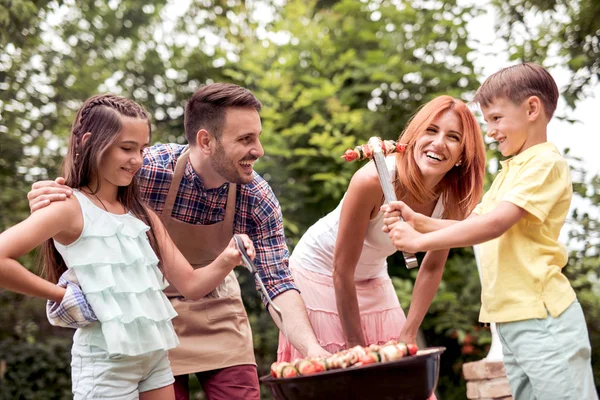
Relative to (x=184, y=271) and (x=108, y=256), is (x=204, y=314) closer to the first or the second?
(x=184, y=271)

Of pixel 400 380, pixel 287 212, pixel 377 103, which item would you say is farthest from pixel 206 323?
pixel 377 103

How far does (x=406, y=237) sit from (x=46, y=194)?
105 cm

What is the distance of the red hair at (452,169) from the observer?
2.63 m

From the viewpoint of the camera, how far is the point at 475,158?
8.91 ft

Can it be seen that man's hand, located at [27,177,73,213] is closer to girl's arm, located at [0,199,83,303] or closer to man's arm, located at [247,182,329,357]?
girl's arm, located at [0,199,83,303]

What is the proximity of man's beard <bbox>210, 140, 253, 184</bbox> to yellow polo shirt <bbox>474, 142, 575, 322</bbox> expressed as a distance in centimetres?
89

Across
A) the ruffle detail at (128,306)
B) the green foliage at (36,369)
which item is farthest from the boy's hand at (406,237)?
the green foliage at (36,369)

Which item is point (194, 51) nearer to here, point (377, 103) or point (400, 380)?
point (377, 103)

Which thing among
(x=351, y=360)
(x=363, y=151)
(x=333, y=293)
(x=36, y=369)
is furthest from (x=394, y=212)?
(x=36, y=369)

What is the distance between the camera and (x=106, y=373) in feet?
6.97

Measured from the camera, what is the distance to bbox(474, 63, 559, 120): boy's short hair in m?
2.29

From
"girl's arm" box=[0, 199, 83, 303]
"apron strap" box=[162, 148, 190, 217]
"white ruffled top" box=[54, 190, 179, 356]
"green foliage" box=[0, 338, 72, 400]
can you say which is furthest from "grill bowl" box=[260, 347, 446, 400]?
"green foliage" box=[0, 338, 72, 400]

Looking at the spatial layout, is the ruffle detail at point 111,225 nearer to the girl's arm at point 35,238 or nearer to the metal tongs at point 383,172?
the girl's arm at point 35,238

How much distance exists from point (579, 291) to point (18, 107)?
14.9ft
